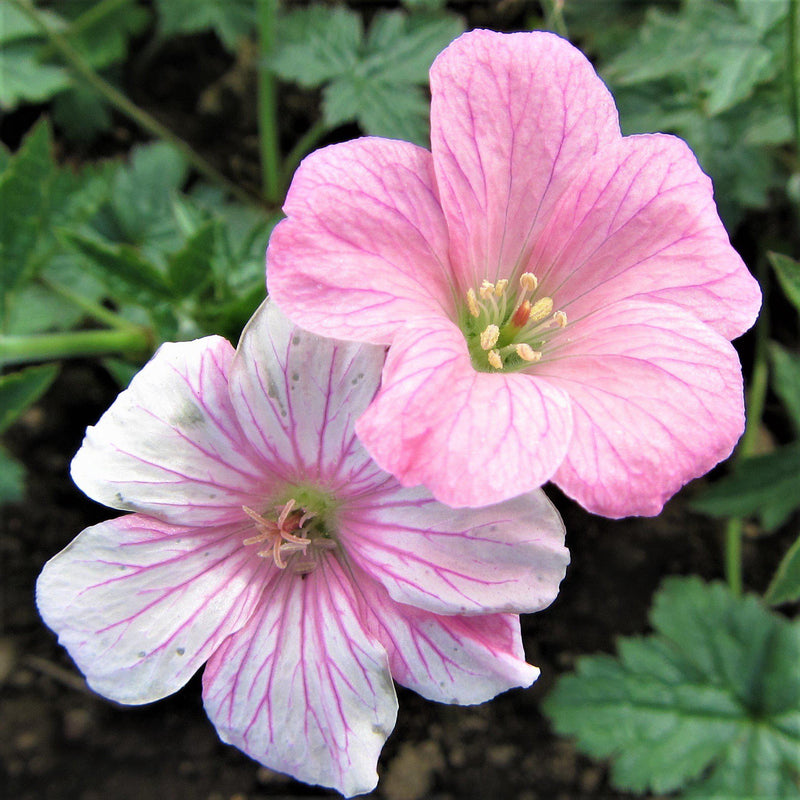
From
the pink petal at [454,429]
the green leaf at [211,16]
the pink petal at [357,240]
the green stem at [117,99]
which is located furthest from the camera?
the green leaf at [211,16]

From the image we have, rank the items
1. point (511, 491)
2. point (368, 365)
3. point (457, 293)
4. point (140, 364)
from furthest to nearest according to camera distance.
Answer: point (140, 364) < point (457, 293) < point (368, 365) < point (511, 491)

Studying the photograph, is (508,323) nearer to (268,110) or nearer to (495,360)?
(495,360)

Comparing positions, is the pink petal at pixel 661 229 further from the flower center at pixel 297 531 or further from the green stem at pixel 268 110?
the green stem at pixel 268 110

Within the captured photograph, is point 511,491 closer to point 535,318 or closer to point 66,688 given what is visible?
point 535,318

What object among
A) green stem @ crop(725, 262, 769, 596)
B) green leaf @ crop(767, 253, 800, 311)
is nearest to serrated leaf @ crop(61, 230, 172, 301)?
green leaf @ crop(767, 253, 800, 311)

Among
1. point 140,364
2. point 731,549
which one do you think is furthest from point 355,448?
point 731,549

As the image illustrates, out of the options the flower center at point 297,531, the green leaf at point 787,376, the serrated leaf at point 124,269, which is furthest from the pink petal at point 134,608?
the green leaf at point 787,376
